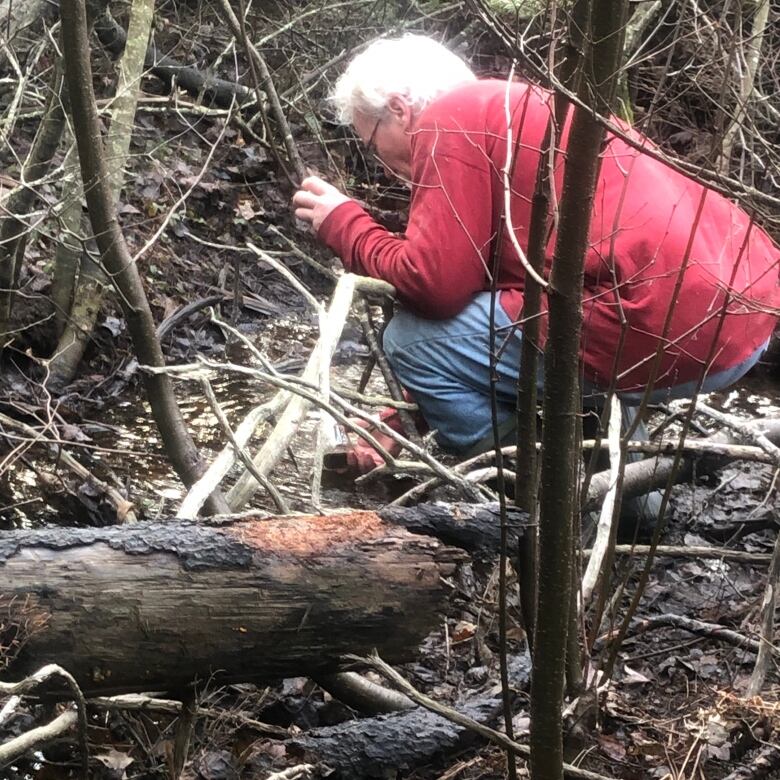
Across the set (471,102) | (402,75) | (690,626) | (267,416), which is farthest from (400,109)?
(690,626)

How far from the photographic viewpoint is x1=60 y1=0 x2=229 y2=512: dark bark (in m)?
2.60

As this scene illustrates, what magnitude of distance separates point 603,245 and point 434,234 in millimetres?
545

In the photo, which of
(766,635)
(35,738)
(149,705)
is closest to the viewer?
(35,738)

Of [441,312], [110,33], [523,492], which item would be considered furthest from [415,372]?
[110,33]

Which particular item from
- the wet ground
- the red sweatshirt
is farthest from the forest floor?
the red sweatshirt

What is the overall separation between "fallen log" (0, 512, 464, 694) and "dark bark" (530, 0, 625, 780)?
0.50 meters

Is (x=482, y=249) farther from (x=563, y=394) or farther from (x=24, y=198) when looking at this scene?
(x=24, y=198)

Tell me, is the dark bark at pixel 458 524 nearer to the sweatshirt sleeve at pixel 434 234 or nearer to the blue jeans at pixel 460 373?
the sweatshirt sleeve at pixel 434 234

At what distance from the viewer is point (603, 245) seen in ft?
9.34

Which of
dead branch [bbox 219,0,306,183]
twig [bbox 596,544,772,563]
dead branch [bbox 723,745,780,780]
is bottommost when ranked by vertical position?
dead branch [bbox 723,745,780,780]

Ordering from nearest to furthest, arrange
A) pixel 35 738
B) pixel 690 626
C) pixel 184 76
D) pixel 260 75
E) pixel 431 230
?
pixel 35 738 < pixel 690 626 < pixel 431 230 < pixel 260 75 < pixel 184 76

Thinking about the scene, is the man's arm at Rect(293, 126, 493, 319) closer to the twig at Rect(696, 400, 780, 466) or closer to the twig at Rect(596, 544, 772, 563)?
the twig at Rect(696, 400, 780, 466)

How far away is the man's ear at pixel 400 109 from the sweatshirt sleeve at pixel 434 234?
0.15 m

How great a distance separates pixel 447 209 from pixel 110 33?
3463mm
